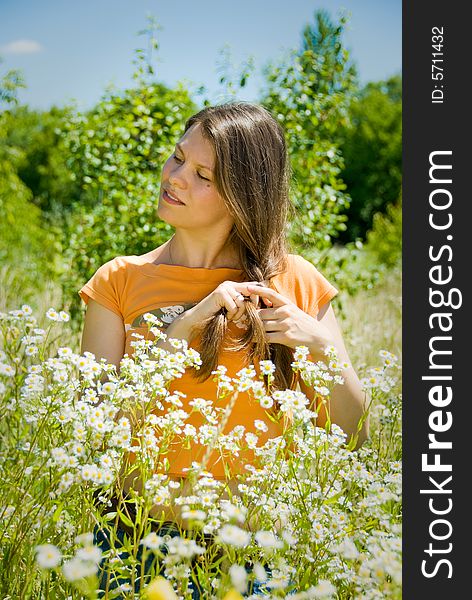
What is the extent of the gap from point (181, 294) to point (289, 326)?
14.9 inches

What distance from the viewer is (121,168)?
12.3ft

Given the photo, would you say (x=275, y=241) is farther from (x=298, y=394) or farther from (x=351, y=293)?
(x=351, y=293)

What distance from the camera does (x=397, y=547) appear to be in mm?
1335

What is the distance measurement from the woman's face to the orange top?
6.5 inches

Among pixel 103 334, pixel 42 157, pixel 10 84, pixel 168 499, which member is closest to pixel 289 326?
pixel 103 334

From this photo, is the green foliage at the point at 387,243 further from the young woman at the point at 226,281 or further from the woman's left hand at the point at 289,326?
the woman's left hand at the point at 289,326

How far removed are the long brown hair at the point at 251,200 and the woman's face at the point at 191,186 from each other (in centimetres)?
3

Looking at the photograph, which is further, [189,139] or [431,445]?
[189,139]

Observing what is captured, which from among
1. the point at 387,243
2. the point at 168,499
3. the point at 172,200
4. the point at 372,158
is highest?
the point at 372,158

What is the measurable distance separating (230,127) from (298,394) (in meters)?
0.96

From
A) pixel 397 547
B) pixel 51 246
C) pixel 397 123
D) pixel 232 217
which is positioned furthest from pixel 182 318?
pixel 397 123

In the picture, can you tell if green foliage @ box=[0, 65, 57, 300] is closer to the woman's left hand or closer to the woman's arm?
the woman's arm

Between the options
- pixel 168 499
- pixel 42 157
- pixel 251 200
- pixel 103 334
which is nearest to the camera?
pixel 168 499

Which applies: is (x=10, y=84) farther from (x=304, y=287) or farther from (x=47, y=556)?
(x=47, y=556)
